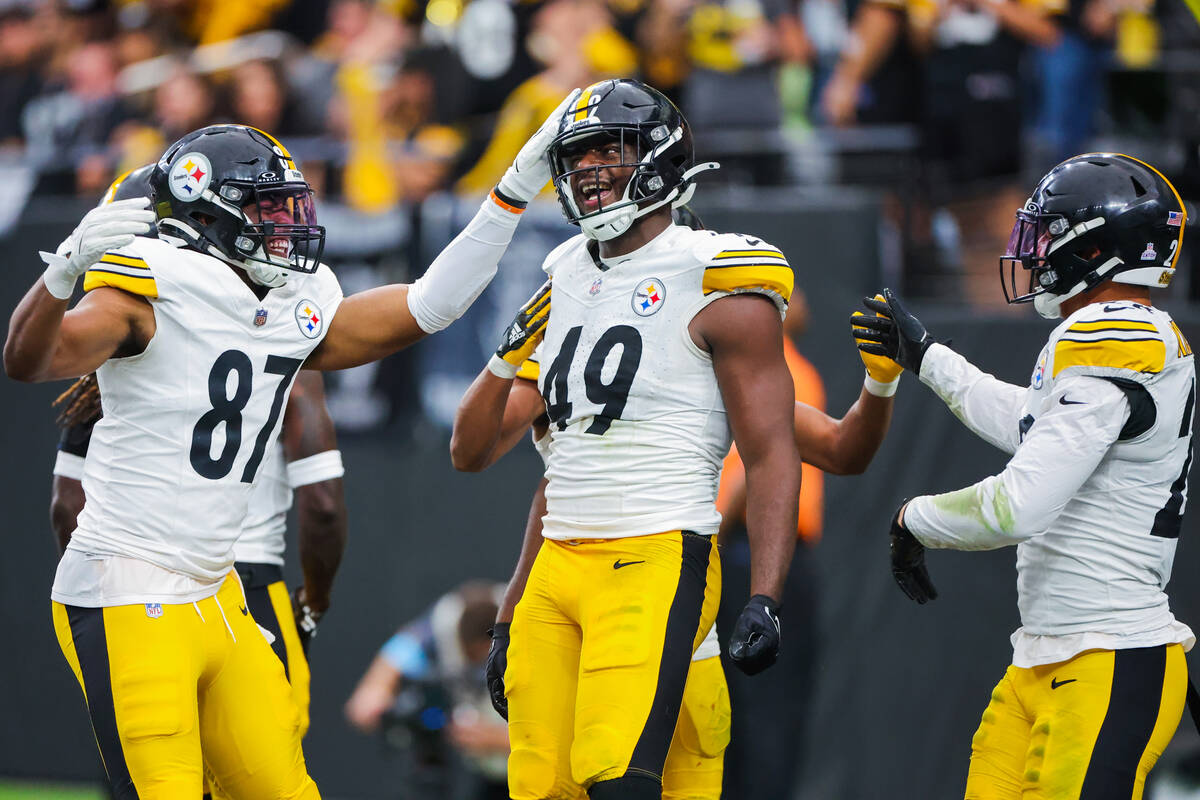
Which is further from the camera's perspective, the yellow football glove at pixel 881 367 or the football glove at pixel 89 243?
the yellow football glove at pixel 881 367

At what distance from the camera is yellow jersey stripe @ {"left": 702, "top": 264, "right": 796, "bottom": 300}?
327 centimetres

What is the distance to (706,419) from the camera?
3355mm

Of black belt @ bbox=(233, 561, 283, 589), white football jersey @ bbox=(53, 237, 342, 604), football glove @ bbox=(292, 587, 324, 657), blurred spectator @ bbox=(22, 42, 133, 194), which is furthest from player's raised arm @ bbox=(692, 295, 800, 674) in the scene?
blurred spectator @ bbox=(22, 42, 133, 194)

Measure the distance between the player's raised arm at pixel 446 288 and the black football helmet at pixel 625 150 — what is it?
58mm

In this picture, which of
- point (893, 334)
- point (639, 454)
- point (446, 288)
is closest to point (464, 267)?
point (446, 288)

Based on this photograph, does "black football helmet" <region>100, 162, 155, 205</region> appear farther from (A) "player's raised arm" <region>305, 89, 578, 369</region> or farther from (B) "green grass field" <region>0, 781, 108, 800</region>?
(B) "green grass field" <region>0, 781, 108, 800</region>

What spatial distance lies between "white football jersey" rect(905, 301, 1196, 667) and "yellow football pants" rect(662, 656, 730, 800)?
0.68 meters

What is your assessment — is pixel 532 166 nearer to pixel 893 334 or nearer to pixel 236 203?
pixel 236 203

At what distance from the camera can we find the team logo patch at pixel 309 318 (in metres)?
Result: 3.62

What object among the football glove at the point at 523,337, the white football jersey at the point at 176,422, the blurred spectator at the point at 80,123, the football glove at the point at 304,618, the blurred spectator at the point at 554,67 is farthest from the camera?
the blurred spectator at the point at 80,123

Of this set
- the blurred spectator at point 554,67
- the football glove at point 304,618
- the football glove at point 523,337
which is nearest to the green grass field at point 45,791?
the football glove at point 304,618

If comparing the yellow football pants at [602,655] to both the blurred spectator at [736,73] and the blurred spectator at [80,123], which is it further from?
the blurred spectator at [80,123]

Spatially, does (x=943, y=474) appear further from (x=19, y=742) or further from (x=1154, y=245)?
(x=19, y=742)

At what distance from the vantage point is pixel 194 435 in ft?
11.3
